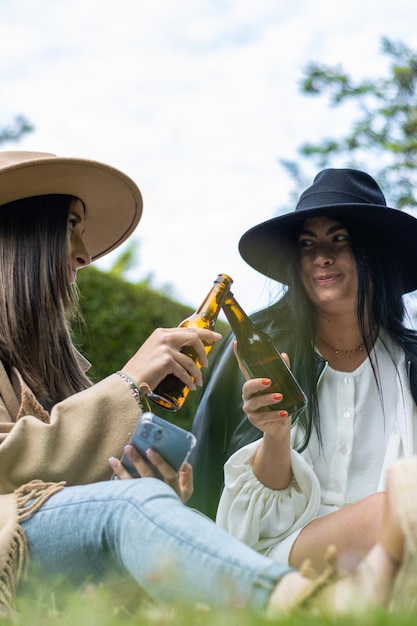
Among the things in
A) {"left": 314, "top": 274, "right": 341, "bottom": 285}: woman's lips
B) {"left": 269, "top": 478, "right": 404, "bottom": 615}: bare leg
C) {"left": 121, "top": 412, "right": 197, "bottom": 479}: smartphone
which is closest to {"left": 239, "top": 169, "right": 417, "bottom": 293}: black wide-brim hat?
{"left": 314, "top": 274, "right": 341, "bottom": 285}: woman's lips

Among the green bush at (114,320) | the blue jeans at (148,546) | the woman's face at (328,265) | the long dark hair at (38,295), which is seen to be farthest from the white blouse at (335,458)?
the green bush at (114,320)

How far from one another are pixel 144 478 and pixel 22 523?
Answer: 0.34m

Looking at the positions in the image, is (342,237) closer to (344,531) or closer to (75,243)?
(75,243)

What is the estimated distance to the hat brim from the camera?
3.34 m

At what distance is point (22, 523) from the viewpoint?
6.51 feet

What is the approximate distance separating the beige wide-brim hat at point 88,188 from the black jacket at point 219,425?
2.23 feet

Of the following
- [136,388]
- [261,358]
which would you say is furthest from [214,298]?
[136,388]

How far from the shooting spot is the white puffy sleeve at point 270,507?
9.46 feet

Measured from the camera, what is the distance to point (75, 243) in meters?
2.95

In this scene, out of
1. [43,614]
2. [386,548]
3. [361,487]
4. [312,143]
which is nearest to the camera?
[386,548]

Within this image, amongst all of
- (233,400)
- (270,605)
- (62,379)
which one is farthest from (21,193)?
(270,605)

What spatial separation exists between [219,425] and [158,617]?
2.00 m

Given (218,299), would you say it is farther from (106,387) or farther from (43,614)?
(43,614)

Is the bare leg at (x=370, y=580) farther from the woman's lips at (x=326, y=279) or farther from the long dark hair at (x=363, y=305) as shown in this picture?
the woman's lips at (x=326, y=279)
